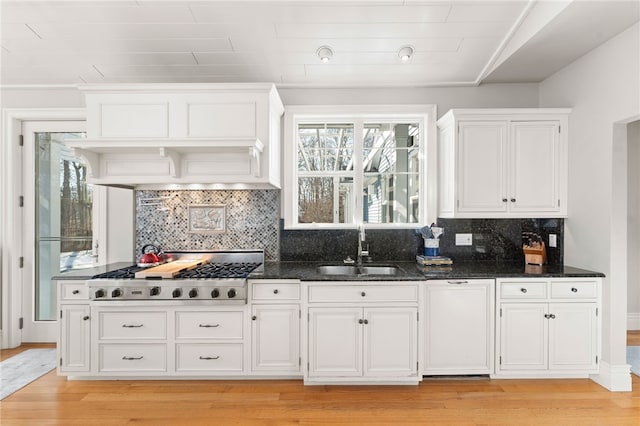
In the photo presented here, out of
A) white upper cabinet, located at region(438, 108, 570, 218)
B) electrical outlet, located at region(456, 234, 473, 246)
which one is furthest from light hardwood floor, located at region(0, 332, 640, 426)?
white upper cabinet, located at region(438, 108, 570, 218)

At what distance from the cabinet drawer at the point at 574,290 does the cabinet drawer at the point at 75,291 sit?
3.76 meters

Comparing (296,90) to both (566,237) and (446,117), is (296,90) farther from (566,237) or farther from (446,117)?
(566,237)

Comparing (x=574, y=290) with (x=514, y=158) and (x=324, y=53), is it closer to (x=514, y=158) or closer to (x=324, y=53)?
(x=514, y=158)

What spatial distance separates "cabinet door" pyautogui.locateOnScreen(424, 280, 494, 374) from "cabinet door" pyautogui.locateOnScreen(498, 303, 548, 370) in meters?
0.12

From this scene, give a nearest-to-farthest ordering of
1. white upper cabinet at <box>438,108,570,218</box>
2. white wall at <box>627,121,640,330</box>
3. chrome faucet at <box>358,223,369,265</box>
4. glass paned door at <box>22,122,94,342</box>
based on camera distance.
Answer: white upper cabinet at <box>438,108,570,218</box>, chrome faucet at <box>358,223,369,265</box>, glass paned door at <box>22,122,94,342</box>, white wall at <box>627,121,640,330</box>

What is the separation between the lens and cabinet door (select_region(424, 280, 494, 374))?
8.90 ft

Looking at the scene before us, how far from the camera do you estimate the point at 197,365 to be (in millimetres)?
2725

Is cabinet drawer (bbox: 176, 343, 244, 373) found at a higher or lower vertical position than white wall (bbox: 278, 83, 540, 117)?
lower

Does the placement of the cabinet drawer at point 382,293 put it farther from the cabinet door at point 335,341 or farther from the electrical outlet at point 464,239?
the electrical outlet at point 464,239

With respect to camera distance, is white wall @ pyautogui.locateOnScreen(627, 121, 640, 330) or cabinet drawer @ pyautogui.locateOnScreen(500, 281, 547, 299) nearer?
cabinet drawer @ pyautogui.locateOnScreen(500, 281, 547, 299)

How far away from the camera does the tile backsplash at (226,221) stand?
134 inches

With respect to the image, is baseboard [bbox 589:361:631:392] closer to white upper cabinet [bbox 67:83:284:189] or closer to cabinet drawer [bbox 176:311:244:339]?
cabinet drawer [bbox 176:311:244:339]

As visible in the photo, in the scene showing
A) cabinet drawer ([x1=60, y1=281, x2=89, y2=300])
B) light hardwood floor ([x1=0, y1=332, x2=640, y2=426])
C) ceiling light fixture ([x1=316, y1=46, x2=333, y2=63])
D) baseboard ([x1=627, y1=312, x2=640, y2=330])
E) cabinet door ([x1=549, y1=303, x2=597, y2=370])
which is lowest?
light hardwood floor ([x1=0, y1=332, x2=640, y2=426])

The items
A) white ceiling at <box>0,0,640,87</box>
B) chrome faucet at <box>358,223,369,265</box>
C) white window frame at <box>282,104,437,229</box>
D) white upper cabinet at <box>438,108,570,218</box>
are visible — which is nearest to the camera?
white ceiling at <box>0,0,640,87</box>
